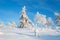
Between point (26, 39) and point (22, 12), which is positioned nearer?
point (26, 39)

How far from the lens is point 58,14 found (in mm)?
36438

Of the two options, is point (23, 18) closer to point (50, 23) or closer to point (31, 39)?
point (50, 23)

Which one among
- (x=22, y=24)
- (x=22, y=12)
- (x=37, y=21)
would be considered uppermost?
(x=22, y=12)

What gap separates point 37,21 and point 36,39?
18.9 feet

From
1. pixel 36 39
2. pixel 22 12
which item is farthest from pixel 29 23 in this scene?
pixel 36 39

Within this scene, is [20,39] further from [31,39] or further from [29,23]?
[29,23]

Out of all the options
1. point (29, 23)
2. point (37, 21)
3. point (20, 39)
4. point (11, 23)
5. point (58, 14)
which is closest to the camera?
point (20, 39)

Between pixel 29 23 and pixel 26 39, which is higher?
pixel 29 23

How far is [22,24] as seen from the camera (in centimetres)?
3825

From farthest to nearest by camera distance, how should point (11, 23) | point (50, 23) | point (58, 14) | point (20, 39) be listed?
point (11, 23) < point (50, 23) < point (58, 14) < point (20, 39)

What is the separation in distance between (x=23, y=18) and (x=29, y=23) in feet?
9.74

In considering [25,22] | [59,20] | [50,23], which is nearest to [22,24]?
[25,22]

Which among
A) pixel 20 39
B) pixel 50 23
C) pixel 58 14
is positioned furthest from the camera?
pixel 50 23

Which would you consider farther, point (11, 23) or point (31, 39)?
point (11, 23)
